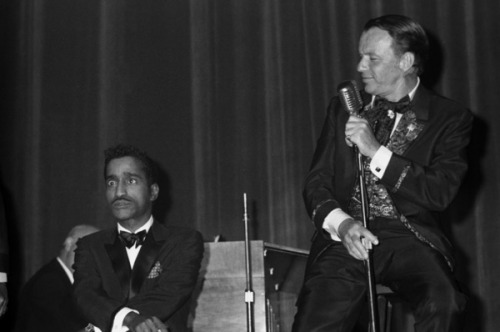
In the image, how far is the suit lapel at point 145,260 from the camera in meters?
3.84

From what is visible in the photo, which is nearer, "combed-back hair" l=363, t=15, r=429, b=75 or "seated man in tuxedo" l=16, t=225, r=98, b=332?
"combed-back hair" l=363, t=15, r=429, b=75

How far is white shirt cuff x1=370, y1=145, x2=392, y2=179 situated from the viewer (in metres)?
3.26

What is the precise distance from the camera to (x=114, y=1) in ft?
21.5

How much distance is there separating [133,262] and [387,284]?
1.22 metres

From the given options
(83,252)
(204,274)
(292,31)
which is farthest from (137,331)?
(292,31)

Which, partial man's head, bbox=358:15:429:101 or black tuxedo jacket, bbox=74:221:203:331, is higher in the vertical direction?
partial man's head, bbox=358:15:429:101

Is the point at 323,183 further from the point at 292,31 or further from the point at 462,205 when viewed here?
the point at 292,31

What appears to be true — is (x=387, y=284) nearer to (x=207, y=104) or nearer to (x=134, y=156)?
(x=134, y=156)

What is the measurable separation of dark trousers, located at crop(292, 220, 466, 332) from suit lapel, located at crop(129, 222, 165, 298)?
0.82 m

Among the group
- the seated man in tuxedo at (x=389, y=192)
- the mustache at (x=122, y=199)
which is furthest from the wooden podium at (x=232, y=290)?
the seated man in tuxedo at (x=389, y=192)

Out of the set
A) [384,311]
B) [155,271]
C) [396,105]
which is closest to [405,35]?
[396,105]

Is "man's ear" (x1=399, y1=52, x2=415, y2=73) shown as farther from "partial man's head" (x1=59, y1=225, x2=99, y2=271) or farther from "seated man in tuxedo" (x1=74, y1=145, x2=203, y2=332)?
"partial man's head" (x1=59, y1=225, x2=99, y2=271)

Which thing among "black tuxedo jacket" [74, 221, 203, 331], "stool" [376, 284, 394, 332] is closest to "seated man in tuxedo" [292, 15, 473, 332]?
"stool" [376, 284, 394, 332]

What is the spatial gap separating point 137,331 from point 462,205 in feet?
9.61
